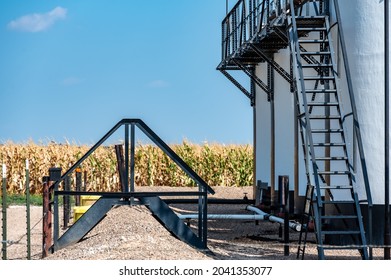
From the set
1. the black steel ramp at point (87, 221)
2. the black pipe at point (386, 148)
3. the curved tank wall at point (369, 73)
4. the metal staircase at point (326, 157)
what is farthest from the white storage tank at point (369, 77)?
the black steel ramp at point (87, 221)

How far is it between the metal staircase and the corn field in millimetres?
19913

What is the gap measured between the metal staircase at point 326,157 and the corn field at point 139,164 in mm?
19913

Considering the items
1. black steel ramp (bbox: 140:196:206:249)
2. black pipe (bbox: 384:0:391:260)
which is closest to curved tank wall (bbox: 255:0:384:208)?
black pipe (bbox: 384:0:391:260)

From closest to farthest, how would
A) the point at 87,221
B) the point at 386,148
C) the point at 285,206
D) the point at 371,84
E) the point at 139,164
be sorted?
the point at 386,148
the point at 87,221
the point at 285,206
the point at 371,84
the point at 139,164

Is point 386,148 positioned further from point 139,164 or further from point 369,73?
point 139,164

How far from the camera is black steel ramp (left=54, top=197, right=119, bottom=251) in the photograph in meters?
14.2

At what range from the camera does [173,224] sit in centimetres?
1438

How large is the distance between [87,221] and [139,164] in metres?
24.0

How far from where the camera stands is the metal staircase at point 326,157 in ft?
43.8

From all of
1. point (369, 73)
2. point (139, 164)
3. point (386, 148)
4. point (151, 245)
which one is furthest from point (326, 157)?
point (139, 164)

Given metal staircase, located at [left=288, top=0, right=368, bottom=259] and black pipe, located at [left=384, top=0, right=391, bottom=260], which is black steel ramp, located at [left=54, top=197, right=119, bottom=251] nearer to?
metal staircase, located at [left=288, top=0, right=368, bottom=259]

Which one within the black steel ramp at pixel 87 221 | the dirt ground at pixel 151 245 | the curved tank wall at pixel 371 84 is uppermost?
the curved tank wall at pixel 371 84

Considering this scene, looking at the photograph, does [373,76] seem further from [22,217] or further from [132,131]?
[22,217]

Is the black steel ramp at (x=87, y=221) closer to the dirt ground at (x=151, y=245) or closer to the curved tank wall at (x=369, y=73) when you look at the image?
the dirt ground at (x=151, y=245)
